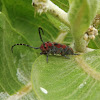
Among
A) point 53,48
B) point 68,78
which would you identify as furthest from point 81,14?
point 53,48

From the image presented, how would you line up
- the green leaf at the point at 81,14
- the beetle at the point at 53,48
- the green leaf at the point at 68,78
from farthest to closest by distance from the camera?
the beetle at the point at 53,48 < the green leaf at the point at 68,78 < the green leaf at the point at 81,14

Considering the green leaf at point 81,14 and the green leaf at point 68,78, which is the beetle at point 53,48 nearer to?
the green leaf at point 68,78

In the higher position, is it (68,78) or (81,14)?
(81,14)

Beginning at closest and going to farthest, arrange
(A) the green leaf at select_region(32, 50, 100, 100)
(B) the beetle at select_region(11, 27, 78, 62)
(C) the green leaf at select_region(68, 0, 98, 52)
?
(C) the green leaf at select_region(68, 0, 98, 52)
(A) the green leaf at select_region(32, 50, 100, 100)
(B) the beetle at select_region(11, 27, 78, 62)

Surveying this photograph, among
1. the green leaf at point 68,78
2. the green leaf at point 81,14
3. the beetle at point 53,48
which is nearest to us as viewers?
the green leaf at point 81,14

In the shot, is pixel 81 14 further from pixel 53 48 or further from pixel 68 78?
pixel 53 48

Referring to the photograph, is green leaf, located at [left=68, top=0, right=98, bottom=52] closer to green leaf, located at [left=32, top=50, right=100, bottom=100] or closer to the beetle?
green leaf, located at [left=32, top=50, right=100, bottom=100]

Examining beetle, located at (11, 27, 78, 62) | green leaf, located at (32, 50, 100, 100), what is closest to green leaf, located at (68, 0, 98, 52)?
green leaf, located at (32, 50, 100, 100)

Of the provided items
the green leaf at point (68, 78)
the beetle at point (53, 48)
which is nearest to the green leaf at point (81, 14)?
the green leaf at point (68, 78)

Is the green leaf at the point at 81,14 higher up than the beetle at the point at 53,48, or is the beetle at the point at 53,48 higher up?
the green leaf at the point at 81,14

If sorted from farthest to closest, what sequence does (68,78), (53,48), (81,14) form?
(53,48), (68,78), (81,14)
